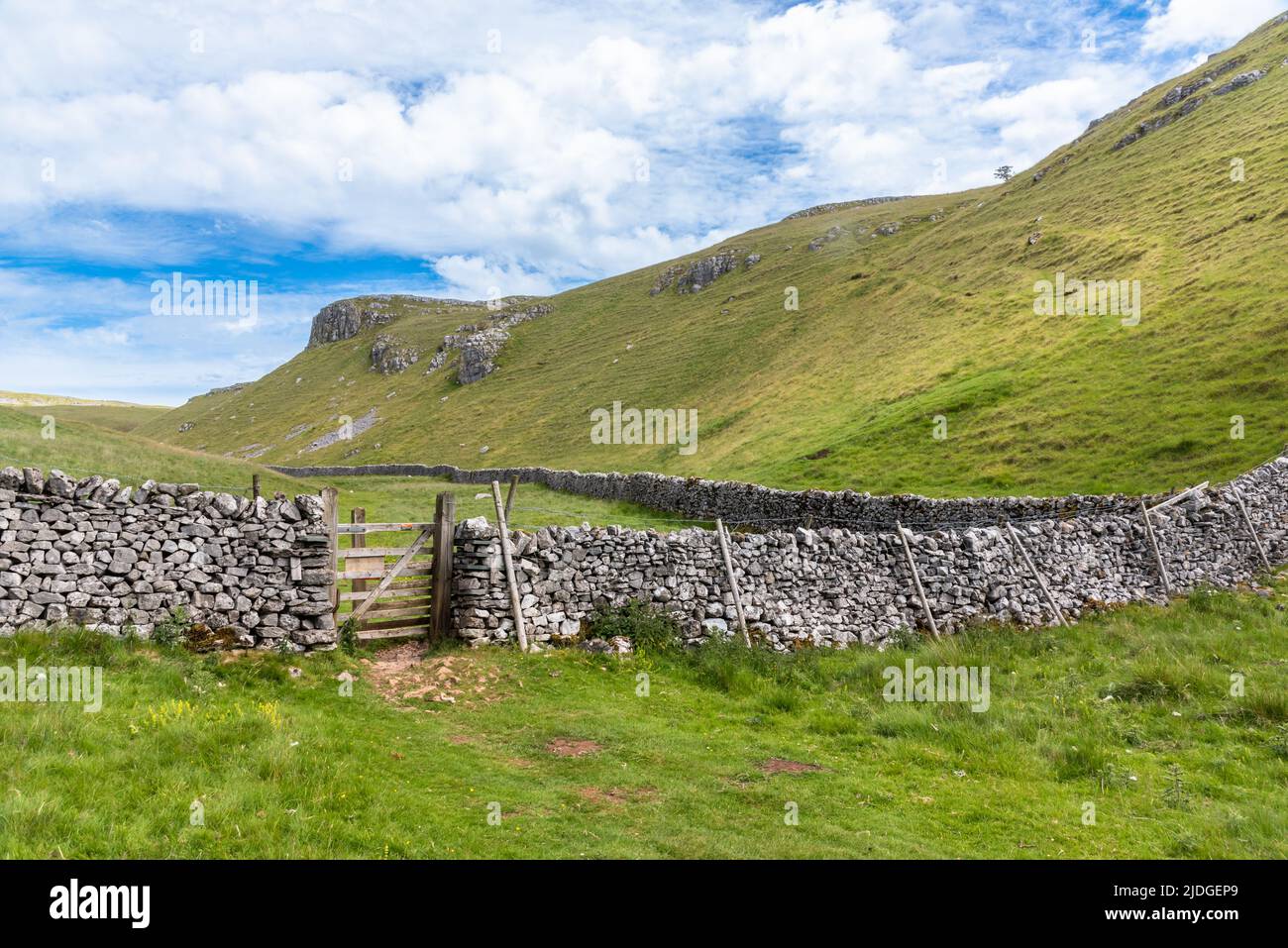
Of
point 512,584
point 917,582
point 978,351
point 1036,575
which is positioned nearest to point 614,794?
point 512,584

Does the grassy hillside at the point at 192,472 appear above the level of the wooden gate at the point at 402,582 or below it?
above

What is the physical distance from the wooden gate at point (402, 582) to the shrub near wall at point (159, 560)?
0.95m

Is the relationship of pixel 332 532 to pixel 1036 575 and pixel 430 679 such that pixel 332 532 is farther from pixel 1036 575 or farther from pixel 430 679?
pixel 1036 575

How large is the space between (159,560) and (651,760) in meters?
8.28

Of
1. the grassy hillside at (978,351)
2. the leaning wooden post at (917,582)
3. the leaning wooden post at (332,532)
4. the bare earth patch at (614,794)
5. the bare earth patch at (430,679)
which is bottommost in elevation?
the bare earth patch at (614,794)

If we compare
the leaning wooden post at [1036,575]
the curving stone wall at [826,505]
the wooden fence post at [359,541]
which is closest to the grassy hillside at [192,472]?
the curving stone wall at [826,505]

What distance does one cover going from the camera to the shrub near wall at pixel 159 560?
10531mm

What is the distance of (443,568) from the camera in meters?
14.3

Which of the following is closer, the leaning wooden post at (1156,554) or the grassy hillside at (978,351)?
the leaning wooden post at (1156,554)

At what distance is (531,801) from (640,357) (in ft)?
297

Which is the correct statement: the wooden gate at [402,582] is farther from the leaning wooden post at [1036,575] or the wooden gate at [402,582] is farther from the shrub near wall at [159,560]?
the leaning wooden post at [1036,575]
